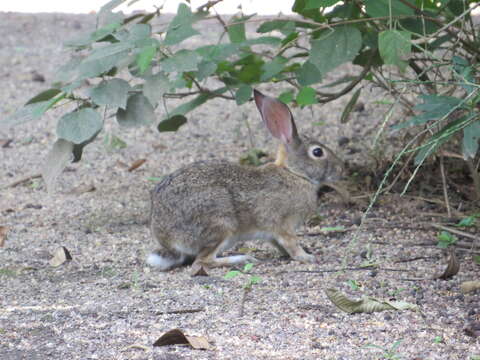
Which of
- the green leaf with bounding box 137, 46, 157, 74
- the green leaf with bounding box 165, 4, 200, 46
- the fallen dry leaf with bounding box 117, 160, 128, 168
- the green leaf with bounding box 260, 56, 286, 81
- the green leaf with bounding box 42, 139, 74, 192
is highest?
the green leaf with bounding box 165, 4, 200, 46

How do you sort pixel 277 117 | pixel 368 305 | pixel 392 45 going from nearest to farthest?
1. pixel 368 305
2. pixel 392 45
3. pixel 277 117

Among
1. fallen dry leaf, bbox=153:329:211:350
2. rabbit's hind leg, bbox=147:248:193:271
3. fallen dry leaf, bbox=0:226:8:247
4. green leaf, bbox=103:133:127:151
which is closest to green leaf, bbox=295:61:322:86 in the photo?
rabbit's hind leg, bbox=147:248:193:271

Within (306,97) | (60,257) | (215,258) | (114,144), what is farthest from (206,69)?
(114,144)

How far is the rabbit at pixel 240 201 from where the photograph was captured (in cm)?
512

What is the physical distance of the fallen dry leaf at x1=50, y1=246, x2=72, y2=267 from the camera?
17.2 ft

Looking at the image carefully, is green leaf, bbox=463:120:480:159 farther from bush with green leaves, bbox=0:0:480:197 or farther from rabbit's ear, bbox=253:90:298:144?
rabbit's ear, bbox=253:90:298:144

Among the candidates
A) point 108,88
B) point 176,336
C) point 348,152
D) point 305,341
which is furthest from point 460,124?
point 348,152

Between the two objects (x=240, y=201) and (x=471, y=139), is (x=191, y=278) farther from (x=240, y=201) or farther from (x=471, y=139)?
(x=471, y=139)

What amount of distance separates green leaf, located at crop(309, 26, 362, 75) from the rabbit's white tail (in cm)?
154

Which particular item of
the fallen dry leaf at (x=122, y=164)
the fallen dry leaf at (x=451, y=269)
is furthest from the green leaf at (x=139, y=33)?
the fallen dry leaf at (x=122, y=164)

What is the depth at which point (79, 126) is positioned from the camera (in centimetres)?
472

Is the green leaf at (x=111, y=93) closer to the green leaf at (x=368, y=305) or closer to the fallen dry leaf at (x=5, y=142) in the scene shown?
the green leaf at (x=368, y=305)

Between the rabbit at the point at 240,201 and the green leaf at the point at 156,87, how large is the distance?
0.74 metres

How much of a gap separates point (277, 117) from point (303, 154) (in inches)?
13.0
